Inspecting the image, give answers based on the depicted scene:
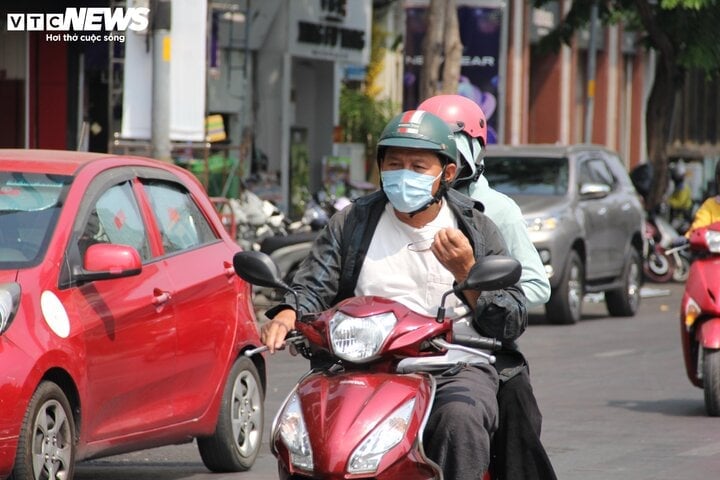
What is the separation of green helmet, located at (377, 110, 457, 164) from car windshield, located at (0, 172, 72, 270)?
7.87ft

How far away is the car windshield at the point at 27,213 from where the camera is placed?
7.25 metres

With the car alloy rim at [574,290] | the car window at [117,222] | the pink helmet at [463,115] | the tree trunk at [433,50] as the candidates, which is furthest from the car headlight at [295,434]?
the tree trunk at [433,50]

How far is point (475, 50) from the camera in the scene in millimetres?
31125

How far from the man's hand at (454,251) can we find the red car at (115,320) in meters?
2.29

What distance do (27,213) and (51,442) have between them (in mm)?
1069

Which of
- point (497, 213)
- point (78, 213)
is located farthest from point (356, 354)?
point (78, 213)

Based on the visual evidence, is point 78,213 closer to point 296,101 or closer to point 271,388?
point 271,388

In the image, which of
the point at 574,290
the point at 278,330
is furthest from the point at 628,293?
the point at 278,330

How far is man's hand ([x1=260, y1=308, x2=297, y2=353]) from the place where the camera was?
5.21 meters

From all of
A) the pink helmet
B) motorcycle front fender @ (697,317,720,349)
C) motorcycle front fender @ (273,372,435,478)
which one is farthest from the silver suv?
motorcycle front fender @ (273,372,435,478)

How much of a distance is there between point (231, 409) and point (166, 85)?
8088 millimetres

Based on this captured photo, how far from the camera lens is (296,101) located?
97.4 ft

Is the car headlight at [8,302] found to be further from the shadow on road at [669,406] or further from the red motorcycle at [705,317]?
the shadow on road at [669,406]

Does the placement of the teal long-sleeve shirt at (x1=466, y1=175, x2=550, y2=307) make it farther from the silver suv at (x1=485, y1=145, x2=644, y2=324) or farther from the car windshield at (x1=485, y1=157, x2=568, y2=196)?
the car windshield at (x1=485, y1=157, x2=568, y2=196)
